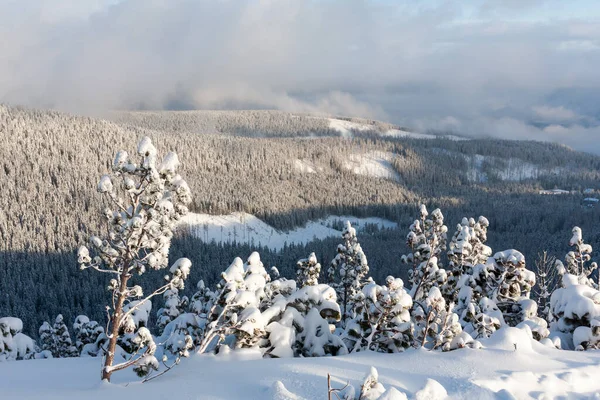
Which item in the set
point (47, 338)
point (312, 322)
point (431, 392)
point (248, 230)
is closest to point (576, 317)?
point (312, 322)

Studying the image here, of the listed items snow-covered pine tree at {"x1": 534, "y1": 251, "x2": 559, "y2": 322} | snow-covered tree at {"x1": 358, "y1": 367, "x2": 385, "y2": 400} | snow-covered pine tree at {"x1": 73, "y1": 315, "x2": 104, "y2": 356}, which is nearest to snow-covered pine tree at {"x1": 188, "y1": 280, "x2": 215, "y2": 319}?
snow-covered pine tree at {"x1": 73, "y1": 315, "x2": 104, "y2": 356}

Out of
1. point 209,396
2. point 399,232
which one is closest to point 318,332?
point 209,396

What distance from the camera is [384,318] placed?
18.9m

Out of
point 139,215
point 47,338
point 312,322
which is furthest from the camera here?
point 47,338

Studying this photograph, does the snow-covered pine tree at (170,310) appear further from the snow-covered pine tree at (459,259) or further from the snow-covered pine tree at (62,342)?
the snow-covered pine tree at (62,342)

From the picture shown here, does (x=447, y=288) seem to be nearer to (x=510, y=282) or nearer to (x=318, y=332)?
(x=510, y=282)

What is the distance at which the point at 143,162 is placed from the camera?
12961 mm

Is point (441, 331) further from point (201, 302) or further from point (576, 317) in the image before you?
point (201, 302)

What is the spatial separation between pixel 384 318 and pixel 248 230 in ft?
529

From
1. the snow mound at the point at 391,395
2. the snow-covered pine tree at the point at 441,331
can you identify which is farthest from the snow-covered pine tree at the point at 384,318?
the snow mound at the point at 391,395

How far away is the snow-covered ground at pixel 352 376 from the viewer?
12.8 meters

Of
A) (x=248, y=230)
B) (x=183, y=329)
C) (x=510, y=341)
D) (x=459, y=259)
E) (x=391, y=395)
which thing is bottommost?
(x=248, y=230)

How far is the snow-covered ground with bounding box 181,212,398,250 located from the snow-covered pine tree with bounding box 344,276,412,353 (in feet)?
477

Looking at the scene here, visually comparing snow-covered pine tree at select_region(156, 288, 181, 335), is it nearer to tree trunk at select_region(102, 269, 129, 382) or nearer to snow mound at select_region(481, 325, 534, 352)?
tree trunk at select_region(102, 269, 129, 382)
